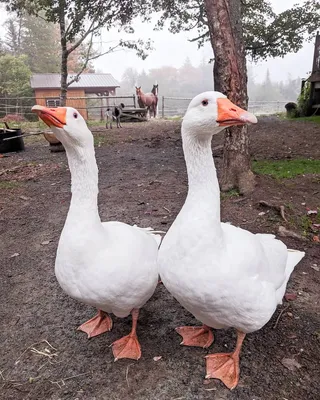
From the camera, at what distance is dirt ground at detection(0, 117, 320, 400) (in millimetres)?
2201

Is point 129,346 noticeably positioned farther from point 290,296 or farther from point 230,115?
point 230,115

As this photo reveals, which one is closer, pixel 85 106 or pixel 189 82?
pixel 85 106

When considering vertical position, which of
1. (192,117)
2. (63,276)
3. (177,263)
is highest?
(192,117)

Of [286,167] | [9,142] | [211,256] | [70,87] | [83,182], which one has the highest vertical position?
[70,87]

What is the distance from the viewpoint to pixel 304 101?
13.2m

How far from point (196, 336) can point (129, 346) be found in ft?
1.74

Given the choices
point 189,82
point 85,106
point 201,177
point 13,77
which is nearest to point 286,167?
point 201,177

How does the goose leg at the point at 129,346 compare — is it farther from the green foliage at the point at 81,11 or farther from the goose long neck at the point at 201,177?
the green foliage at the point at 81,11

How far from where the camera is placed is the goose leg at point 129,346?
244 cm

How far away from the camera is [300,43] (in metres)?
13.4

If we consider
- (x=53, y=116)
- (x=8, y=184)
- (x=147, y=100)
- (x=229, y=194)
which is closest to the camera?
(x=53, y=116)

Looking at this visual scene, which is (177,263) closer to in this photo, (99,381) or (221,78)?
(99,381)

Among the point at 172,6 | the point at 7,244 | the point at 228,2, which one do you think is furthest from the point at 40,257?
the point at 172,6

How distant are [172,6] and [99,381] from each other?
14902mm
